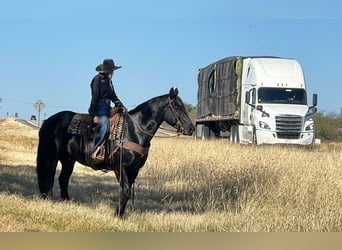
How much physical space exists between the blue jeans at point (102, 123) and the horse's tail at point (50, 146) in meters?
0.96

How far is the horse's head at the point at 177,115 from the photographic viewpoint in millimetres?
9508

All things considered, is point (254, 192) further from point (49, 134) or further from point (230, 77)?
point (230, 77)

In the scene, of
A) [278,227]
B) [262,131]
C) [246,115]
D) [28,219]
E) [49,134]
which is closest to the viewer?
[28,219]

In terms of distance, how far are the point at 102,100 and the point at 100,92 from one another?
0.15 m

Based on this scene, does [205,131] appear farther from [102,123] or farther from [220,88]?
[102,123]

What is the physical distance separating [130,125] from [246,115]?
16.3 m

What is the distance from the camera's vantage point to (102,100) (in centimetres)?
971

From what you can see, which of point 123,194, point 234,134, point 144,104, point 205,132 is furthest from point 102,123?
point 205,132

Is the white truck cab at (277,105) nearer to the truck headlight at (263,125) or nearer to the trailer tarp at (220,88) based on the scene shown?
the truck headlight at (263,125)

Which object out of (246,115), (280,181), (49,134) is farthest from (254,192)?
(246,115)

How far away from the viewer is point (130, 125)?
31.7 feet

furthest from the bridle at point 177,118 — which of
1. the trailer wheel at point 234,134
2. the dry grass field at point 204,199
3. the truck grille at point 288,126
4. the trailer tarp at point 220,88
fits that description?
the trailer wheel at point 234,134

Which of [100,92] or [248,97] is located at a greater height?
[248,97]

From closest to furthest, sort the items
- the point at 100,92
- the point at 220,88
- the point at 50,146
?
the point at 100,92
the point at 50,146
the point at 220,88
